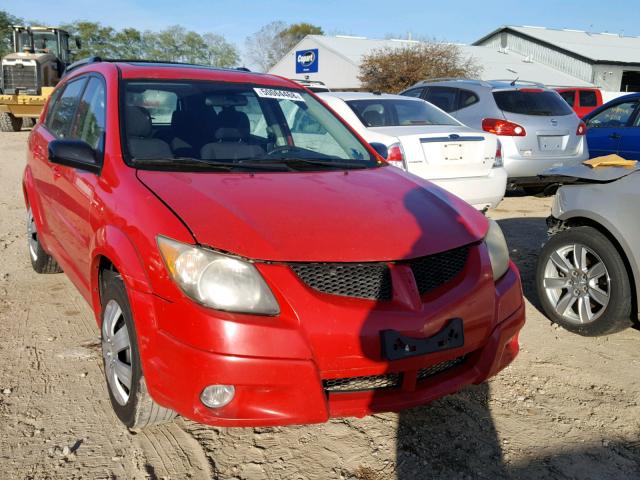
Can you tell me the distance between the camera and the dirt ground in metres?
2.65

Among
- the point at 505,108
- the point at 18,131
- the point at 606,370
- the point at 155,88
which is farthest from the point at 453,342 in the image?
the point at 18,131

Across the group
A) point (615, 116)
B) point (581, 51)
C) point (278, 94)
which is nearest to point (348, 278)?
point (278, 94)

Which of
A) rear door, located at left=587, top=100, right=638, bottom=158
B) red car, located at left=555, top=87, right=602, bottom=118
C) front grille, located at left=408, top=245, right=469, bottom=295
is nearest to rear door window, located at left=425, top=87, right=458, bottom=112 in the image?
rear door, located at left=587, top=100, right=638, bottom=158

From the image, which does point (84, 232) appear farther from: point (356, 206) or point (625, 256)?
point (625, 256)

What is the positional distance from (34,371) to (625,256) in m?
3.65

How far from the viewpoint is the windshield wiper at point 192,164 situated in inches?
123

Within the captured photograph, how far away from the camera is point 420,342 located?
247 centimetres

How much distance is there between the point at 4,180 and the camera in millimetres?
10656

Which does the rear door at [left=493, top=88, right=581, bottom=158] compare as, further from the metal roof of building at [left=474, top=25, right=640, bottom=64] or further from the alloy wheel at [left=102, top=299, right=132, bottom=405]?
the metal roof of building at [left=474, top=25, right=640, bottom=64]

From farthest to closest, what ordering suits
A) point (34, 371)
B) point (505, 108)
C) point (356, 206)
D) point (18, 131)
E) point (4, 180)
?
point (18, 131), point (4, 180), point (505, 108), point (34, 371), point (356, 206)

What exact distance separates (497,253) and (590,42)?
47418mm

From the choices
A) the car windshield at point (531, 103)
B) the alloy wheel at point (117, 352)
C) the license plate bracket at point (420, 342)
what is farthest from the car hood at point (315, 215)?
the car windshield at point (531, 103)

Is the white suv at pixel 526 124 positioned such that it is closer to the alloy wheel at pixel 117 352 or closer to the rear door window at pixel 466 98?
the rear door window at pixel 466 98

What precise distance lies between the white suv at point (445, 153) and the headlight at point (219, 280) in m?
4.19
